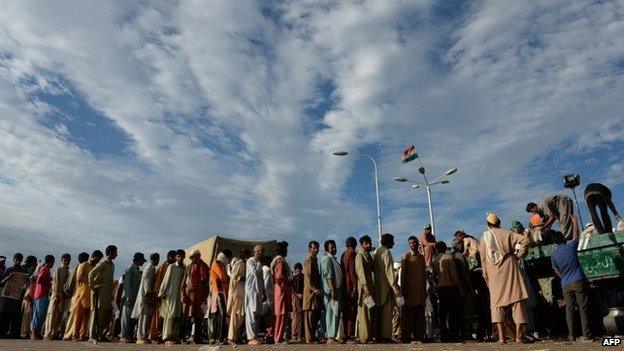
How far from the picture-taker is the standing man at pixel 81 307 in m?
10.1

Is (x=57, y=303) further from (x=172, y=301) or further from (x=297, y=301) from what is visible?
(x=297, y=301)

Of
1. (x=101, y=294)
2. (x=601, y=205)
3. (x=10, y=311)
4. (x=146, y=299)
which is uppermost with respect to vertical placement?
(x=601, y=205)

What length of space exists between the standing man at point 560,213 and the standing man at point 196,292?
6475 mm

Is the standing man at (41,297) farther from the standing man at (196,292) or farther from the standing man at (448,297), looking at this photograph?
the standing man at (448,297)

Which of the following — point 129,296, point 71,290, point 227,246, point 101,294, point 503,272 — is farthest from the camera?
point 227,246

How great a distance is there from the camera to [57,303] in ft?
36.4

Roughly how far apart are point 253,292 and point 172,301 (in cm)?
176

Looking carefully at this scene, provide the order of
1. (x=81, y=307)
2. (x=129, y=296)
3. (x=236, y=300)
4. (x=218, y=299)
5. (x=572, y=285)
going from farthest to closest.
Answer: (x=81, y=307) → (x=129, y=296) → (x=218, y=299) → (x=236, y=300) → (x=572, y=285)

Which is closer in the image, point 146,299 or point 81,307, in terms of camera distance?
point 146,299

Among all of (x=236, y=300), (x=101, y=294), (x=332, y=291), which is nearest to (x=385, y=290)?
(x=332, y=291)

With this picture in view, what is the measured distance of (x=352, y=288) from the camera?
8391 mm

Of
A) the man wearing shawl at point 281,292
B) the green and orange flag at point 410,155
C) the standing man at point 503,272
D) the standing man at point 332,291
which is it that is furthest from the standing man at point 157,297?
the green and orange flag at point 410,155

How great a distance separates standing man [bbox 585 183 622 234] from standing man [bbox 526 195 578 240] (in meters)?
0.59

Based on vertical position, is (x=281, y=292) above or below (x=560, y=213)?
below
